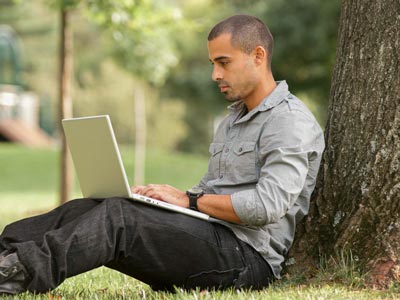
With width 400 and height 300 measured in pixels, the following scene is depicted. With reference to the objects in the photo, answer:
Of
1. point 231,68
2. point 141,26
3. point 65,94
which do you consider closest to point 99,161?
point 231,68

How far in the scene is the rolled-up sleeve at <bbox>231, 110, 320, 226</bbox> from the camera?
3.62m

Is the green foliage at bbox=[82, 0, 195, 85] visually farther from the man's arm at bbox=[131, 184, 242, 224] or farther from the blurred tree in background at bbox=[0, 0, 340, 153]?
the man's arm at bbox=[131, 184, 242, 224]

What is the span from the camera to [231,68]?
3.89m

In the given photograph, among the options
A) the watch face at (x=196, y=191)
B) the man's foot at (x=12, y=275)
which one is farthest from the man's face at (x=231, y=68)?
the man's foot at (x=12, y=275)

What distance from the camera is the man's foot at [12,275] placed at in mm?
3533

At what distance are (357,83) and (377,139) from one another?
32 cm

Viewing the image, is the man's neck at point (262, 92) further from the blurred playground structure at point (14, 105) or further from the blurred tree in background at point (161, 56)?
the blurred playground structure at point (14, 105)

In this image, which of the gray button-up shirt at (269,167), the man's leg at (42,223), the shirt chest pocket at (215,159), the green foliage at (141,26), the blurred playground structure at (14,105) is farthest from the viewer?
the blurred playground structure at (14,105)

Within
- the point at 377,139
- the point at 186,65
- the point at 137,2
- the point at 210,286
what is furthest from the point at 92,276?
the point at 186,65

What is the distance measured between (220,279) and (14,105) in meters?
28.9

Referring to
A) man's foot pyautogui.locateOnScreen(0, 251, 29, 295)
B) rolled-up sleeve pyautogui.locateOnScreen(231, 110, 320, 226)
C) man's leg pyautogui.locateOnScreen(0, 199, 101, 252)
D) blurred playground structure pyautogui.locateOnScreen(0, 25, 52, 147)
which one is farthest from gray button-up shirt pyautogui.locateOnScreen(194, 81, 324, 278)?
blurred playground structure pyautogui.locateOnScreen(0, 25, 52, 147)

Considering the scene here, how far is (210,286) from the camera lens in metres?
3.84

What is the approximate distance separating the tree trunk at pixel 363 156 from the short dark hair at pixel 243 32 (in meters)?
0.59

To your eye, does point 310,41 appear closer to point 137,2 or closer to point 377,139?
point 137,2
